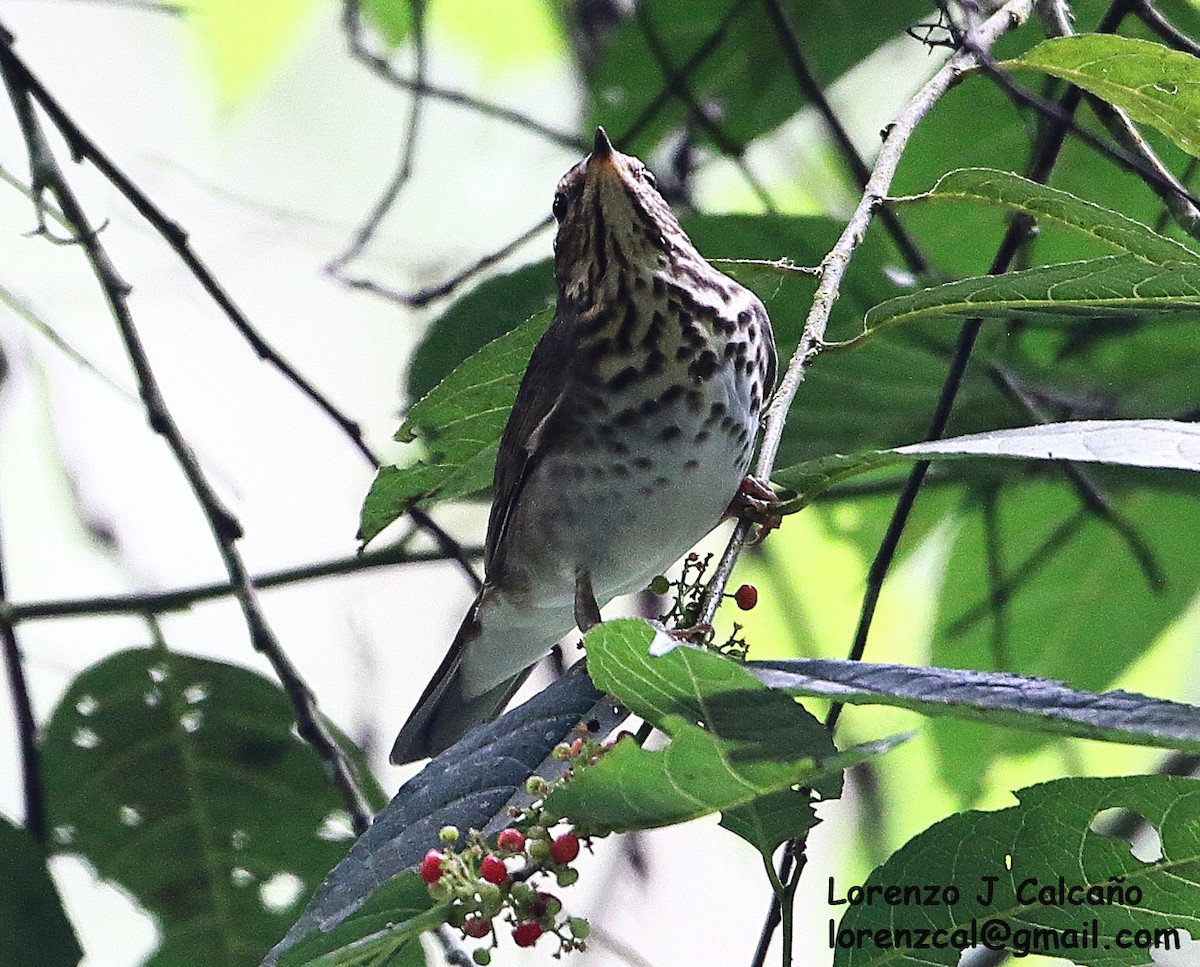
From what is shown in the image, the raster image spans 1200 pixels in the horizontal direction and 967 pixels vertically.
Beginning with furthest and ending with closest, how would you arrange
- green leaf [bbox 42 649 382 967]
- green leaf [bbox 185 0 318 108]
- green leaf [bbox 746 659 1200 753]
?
green leaf [bbox 185 0 318 108]
green leaf [bbox 42 649 382 967]
green leaf [bbox 746 659 1200 753]

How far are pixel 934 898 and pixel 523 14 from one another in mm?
3587

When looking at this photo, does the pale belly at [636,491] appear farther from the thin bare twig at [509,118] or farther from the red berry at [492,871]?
the red berry at [492,871]

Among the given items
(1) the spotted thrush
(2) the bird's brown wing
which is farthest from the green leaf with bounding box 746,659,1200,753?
(2) the bird's brown wing

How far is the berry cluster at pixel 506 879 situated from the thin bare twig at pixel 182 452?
105 cm

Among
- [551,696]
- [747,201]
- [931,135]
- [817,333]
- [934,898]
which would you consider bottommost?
[934,898]

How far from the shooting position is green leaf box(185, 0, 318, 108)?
3.78m

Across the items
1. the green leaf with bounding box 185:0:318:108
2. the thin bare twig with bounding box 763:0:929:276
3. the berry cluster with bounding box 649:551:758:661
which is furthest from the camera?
the green leaf with bounding box 185:0:318:108

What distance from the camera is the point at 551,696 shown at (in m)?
1.61

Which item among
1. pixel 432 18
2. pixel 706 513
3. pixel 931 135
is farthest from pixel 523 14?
pixel 706 513

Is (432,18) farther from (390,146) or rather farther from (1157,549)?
(390,146)

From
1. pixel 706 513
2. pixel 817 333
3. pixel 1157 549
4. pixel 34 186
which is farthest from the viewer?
pixel 1157 549

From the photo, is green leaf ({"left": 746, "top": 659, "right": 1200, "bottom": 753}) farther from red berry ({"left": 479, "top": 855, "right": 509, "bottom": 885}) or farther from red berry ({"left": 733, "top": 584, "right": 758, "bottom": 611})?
red berry ({"left": 733, "top": 584, "right": 758, "bottom": 611})

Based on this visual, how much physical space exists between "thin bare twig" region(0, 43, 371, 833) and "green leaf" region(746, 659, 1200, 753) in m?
1.23

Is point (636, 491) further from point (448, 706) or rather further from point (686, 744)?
point (686, 744)
